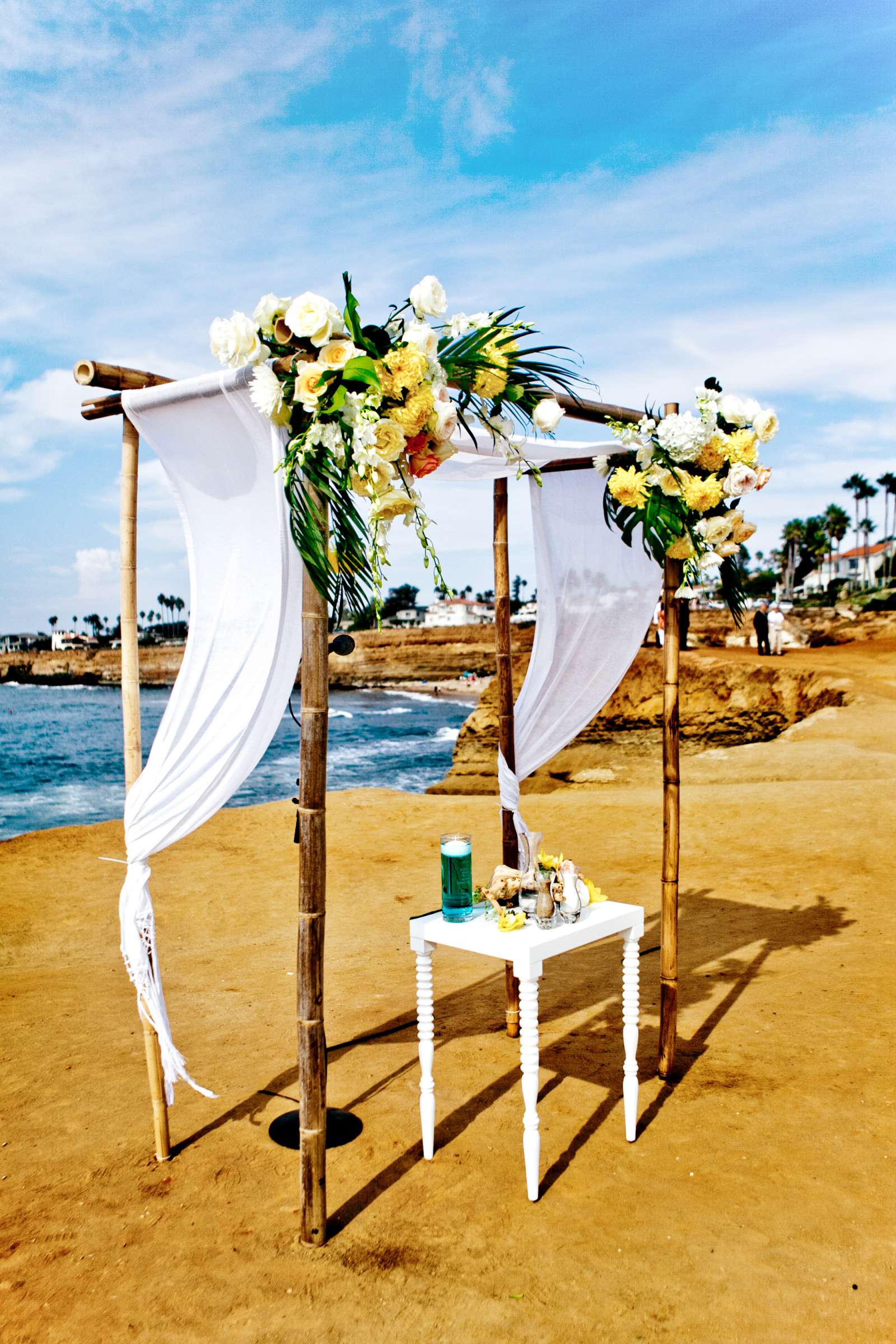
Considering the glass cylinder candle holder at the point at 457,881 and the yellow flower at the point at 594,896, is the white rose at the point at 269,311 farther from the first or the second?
the yellow flower at the point at 594,896

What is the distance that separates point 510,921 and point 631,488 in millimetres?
2075

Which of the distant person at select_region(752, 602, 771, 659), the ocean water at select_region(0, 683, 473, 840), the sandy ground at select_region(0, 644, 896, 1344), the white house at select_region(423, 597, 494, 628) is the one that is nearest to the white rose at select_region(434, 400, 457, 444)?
the sandy ground at select_region(0, 644, 896, 1344)

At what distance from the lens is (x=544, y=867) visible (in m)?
3.94

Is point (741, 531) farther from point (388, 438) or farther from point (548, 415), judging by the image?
point (388, 438)

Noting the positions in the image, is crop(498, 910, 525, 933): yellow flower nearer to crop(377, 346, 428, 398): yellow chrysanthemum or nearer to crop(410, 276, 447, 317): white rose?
crop(377, 346, 428, 398): yellow chrysanthemum

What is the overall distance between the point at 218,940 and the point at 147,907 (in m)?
4.03

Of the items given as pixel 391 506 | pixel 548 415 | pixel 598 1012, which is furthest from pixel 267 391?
pixel 598 1012

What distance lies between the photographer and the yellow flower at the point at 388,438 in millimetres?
2939

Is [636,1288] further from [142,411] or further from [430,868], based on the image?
[430,868]

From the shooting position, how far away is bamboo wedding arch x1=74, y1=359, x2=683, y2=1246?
319 centimetres

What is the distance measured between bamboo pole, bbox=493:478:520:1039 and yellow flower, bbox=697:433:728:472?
1081mm

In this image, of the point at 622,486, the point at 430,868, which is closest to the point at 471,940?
the point at 622,486

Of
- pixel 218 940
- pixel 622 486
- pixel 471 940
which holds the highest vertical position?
pixel 622 486

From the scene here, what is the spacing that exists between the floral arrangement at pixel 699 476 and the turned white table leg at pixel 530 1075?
204cm
